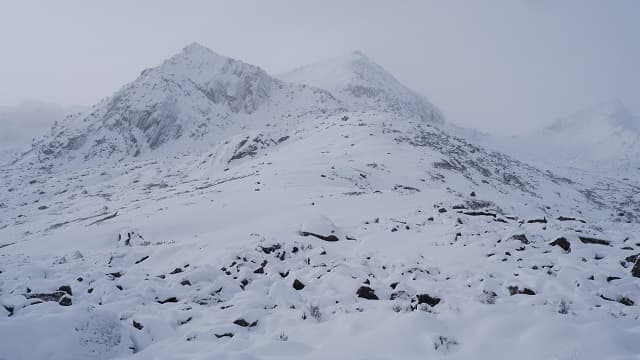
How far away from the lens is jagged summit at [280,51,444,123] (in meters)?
126

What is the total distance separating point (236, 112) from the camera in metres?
90.8

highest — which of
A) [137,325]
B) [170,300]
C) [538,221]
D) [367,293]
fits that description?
[538,221]

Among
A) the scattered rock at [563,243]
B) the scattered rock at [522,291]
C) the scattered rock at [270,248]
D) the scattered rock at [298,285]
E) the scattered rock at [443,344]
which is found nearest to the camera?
the scattered rock at [443,344]

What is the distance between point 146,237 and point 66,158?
2593 inches

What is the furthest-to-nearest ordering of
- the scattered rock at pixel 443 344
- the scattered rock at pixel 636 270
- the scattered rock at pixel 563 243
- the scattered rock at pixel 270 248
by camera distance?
1. the scattered rock at pixel 270 248
2. the scattered rock at pixel 563 243
3. the scattered rock at pixel 636 270
4. the scattered rock at pixel 443 344

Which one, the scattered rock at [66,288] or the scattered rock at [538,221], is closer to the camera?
the scattered rock at [66,288]

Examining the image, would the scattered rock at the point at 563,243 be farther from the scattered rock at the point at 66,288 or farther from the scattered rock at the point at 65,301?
the scattered rock at the point at 66,288

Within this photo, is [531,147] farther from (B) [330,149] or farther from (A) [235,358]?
(A) [235,358]

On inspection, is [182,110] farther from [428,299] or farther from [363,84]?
[428,299]

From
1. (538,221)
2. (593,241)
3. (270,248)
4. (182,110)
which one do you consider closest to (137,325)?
(270,248)

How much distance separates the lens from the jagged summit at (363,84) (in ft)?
413

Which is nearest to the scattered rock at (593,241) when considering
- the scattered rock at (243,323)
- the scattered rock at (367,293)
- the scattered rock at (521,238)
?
the scattered rock at (521,238)

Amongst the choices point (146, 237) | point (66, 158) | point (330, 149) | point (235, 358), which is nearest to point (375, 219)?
point (146, 237)

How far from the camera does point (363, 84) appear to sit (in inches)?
5404
